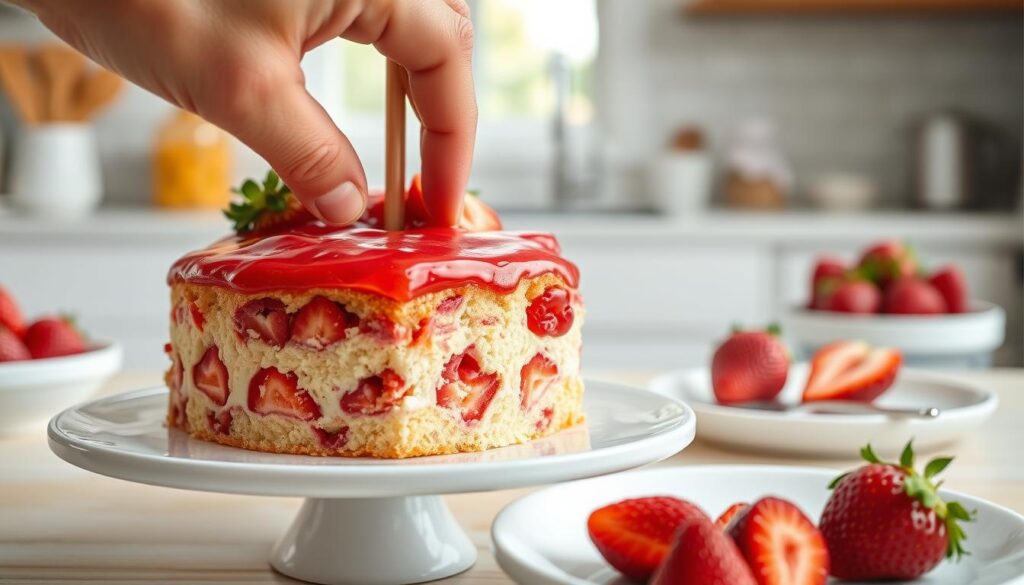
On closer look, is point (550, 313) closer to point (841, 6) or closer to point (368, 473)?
point (368, 473)

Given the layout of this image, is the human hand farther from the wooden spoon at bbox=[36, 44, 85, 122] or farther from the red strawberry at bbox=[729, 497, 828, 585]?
the wooden spoon at bbox=[36, 44, 85, 122]

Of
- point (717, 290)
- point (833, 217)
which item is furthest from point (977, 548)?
point (833, 217)

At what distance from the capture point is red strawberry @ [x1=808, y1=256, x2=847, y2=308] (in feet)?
6.86

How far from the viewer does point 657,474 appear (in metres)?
0.93

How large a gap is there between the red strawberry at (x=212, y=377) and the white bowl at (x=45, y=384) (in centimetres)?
35

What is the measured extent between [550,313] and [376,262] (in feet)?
0.56

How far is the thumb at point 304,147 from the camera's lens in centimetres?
72

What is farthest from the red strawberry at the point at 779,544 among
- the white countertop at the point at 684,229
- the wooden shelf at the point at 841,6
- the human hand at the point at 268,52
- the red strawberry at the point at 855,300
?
the wooden shelf at the point at 841,6

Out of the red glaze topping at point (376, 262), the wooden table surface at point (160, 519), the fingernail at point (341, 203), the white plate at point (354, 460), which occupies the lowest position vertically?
the wooden table surface at point (160, 519)

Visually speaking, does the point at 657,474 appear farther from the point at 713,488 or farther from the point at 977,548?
the point at 977,548

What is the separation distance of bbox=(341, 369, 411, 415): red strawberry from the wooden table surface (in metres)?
0.13

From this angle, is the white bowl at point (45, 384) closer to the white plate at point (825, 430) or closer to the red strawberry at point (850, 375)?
the white plate at point (825, 430)

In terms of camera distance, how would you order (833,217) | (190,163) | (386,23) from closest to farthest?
(386,23) < (833,217) < (190,163)

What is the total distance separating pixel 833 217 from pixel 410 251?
8.90 feet
